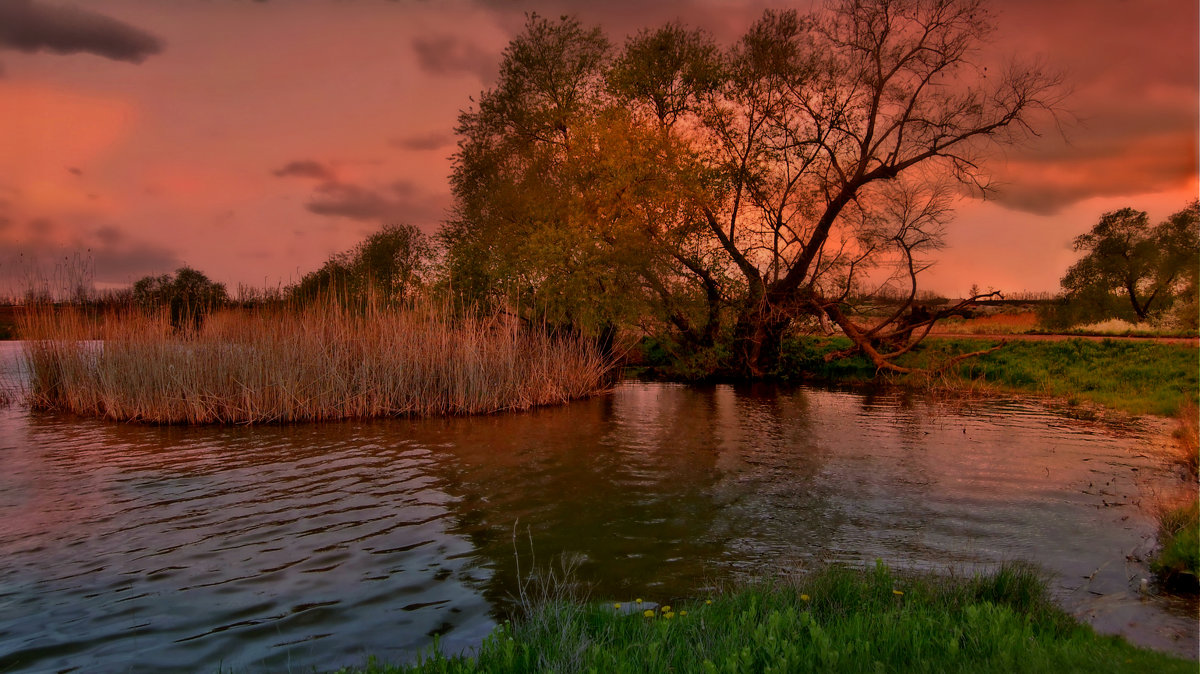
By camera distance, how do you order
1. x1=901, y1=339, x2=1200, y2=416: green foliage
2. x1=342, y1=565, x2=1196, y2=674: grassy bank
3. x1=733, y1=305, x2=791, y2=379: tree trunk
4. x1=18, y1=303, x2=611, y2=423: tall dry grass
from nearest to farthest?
x1=342, y1=565, x2=1196, y2=674: grassy bank, x1=18, y1=303, x2=611, y2=423: tall dry grass, x1=901, y1=339, x2=1200, y2=416: green foliage, x1=733, y1=305, x2=791, y2=379: tree trunk

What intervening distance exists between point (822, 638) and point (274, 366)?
51.5 ft

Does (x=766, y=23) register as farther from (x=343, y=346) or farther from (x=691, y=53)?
(x=343, y=346)

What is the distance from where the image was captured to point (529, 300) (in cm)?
2459

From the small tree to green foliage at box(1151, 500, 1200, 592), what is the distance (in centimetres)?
2989

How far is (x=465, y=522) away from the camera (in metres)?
8.64

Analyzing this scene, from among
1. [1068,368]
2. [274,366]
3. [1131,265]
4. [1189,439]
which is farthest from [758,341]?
[1131,265]

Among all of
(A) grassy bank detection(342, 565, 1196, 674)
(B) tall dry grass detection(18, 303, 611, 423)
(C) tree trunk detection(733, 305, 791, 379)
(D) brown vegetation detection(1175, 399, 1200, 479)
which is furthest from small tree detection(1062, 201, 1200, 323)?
(A) grassy bank detection(342, 565, 1196, 674)

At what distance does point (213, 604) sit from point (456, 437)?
28.3 ft

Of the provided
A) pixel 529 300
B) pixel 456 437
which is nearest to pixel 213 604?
pixel 456 437

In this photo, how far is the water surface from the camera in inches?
226

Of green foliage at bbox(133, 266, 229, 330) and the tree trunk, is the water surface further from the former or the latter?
the tree trunk

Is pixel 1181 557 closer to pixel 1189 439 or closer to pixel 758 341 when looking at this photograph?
pixel 1189 439

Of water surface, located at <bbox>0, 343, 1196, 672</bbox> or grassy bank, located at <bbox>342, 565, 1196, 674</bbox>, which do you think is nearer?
grassy bank, located at <bbox>342, 565, 1196, 674</bbox>

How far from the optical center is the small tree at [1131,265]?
99.9 ft
